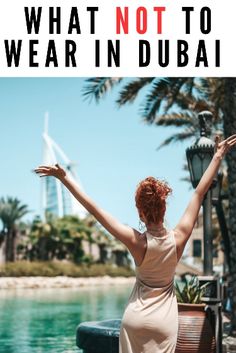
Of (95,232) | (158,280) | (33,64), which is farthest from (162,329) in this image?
(95,232)

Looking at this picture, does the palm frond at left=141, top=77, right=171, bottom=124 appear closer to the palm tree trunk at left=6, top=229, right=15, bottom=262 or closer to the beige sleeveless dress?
the beige sleeveless dress

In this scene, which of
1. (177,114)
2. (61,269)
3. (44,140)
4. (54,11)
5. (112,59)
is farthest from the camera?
(44,140)

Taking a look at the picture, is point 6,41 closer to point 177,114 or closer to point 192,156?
point 192,156

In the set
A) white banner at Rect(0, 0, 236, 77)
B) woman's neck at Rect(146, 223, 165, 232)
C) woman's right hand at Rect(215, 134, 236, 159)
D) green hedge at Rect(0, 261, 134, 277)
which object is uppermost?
white banner at Rect(0, 0, 236, 77)

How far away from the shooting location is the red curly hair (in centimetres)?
249

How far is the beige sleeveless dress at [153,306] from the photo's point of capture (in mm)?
2361

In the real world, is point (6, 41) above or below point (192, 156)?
above

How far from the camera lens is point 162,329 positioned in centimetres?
236

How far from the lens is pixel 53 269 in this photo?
63250 mm

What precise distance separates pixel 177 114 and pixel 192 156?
11.1m

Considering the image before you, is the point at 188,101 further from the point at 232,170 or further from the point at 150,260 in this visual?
the point at 150,260

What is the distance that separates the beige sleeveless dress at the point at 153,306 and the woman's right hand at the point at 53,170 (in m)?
0.43

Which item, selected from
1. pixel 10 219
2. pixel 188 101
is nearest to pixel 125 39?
pixel 188 101

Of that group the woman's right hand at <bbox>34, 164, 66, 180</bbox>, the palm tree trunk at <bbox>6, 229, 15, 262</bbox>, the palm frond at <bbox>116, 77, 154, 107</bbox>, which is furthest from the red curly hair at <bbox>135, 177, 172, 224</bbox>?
the palm tree trunk at <bbox>6, 229, 15, 262</bbox>
